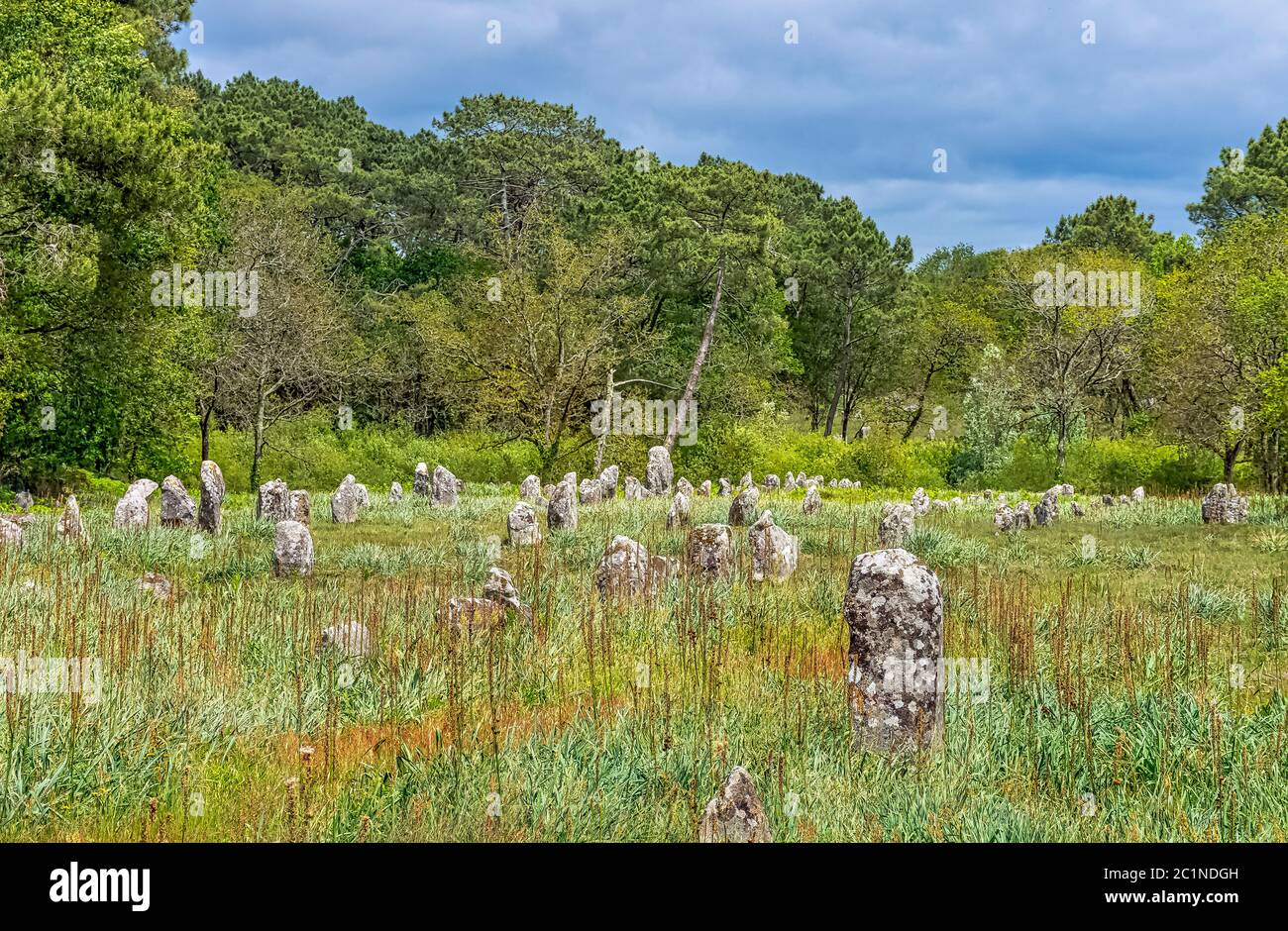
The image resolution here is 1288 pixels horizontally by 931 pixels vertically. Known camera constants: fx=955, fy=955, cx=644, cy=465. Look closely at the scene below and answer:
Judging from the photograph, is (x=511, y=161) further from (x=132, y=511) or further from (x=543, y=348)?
(x=132, y=511)

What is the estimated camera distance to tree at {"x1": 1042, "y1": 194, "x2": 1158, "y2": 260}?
5547cm

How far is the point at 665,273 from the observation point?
128ft

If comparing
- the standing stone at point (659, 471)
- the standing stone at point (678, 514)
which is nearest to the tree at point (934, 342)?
the standing stone at point (659, 471)

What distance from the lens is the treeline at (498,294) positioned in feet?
68.0

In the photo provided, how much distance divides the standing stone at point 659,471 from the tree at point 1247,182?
123 feet

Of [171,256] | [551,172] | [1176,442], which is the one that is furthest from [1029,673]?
[551,172]

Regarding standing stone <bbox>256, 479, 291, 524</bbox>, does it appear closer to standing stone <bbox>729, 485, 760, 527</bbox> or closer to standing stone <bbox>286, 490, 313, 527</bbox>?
Answer: standing stone <bbox>286, 490, 313, 527</bbox>

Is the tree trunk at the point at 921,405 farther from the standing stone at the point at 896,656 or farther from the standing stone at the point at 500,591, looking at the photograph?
the standing stone at the point at 896,656

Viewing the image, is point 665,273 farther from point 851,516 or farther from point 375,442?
point 851,516

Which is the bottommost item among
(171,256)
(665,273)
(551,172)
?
(171,256)

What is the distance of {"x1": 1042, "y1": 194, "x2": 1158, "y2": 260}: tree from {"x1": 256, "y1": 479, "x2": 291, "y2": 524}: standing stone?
164 feet

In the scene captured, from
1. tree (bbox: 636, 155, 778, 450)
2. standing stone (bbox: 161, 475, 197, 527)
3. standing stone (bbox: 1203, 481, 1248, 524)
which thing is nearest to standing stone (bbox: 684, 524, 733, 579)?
standing stone (bbox: 161, 475, 197, 527)

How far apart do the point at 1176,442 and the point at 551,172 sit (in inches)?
1140

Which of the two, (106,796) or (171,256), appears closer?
(106,796)
